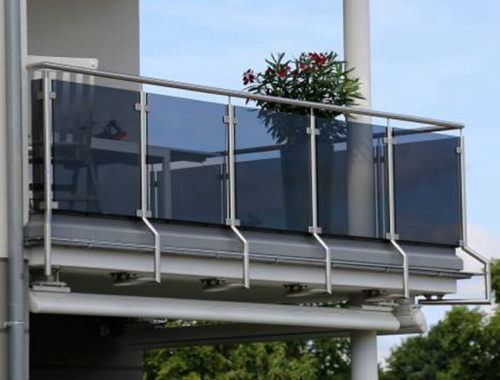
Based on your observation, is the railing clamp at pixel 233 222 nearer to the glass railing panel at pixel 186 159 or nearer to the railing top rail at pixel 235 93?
the glass railing panel at pixel 186 159

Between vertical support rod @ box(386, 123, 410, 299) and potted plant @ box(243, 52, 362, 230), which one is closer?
potted plant @ box(243, 52, 362, 230)

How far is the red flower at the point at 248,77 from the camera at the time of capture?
15508mm

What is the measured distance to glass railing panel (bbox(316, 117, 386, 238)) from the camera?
1514cm

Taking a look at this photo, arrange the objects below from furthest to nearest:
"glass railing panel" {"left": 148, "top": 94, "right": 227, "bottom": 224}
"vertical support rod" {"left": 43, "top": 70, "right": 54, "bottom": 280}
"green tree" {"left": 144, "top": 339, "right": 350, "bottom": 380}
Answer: "green tree" {"left": 144, "top": 339, "right": 350, "bottom": 380}, "glass railing panel" {"left": 148, "top": 94, "right": 227, "bottom": 224}, "vertical support rod" {"left": 43, "top": 70, "right": 54, "bottom": 280}

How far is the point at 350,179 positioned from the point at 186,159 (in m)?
1.79

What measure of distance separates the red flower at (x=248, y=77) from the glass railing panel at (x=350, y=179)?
0.76 metres

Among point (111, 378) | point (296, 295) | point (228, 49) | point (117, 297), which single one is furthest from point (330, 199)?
point (228, 49)

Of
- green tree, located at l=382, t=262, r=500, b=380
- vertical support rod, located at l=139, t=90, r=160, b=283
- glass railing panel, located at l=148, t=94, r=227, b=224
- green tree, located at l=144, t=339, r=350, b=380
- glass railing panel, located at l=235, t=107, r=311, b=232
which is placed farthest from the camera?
green tree, located at l=382, t=262, r=500, b=380

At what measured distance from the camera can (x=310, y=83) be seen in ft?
51.5

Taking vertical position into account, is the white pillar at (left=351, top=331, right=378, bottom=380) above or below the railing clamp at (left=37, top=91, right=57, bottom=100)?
below

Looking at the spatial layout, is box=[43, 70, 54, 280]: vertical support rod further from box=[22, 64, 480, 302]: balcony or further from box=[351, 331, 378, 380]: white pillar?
box=[351, 331, 378, 380]: white pillar

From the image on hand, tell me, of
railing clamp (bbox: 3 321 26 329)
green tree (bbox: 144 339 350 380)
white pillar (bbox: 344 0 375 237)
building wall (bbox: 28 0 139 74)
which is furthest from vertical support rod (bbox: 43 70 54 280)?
green tree (bbox: 144 339 350 380)

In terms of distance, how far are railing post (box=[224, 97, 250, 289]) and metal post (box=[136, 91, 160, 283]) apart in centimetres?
85

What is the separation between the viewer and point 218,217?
1423cm
